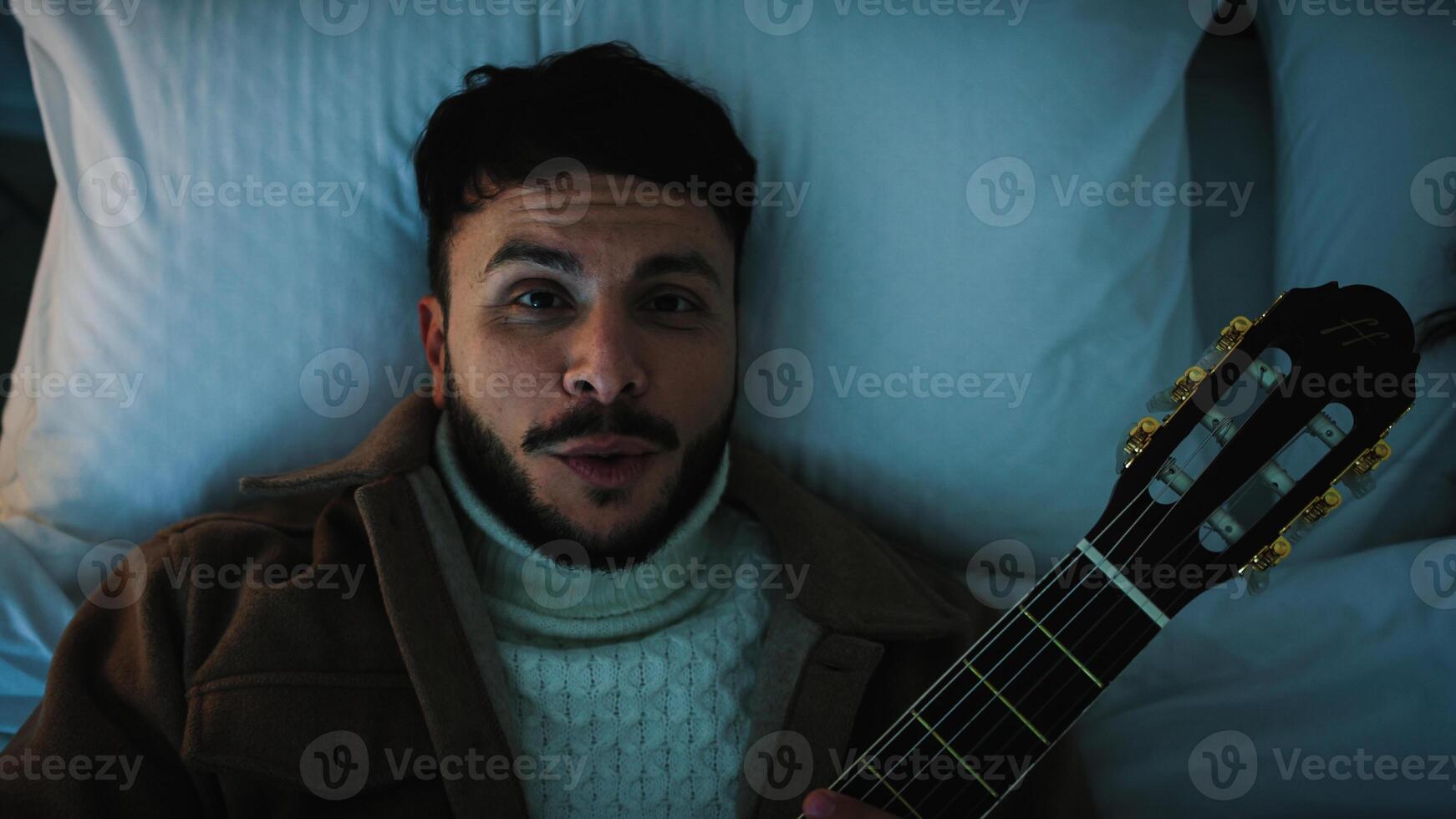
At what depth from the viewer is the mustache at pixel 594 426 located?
929mm

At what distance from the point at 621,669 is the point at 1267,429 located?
0.65 m

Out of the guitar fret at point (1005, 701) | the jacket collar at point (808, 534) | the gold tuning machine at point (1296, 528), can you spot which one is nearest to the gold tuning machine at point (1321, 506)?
the gold tuning machine at point (1296, 528)

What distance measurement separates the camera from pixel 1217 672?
3.56 ft

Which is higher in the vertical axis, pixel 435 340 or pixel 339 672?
pixel 435 340

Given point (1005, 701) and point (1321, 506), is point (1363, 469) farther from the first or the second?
point (1005, 701)

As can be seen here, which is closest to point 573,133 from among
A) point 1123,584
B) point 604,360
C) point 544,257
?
point 544,257

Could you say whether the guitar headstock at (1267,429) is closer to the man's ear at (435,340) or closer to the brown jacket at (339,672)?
the brown jacket at (339,672)

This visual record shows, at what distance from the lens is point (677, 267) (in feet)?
3.29

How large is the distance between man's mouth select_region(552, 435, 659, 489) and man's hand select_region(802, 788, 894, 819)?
1.18 feet

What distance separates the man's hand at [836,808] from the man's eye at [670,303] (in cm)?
53

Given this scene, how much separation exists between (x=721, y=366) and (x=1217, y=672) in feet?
2.28

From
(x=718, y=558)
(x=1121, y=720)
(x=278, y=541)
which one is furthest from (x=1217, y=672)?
(x=278, y=541)

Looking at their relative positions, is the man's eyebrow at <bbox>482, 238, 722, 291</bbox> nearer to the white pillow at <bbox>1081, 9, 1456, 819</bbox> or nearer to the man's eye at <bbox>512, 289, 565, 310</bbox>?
the man's eye at <bbox>512, 289, 565, 310</bbox>

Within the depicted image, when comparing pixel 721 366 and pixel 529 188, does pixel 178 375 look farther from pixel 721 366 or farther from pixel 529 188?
pixel 721 366
